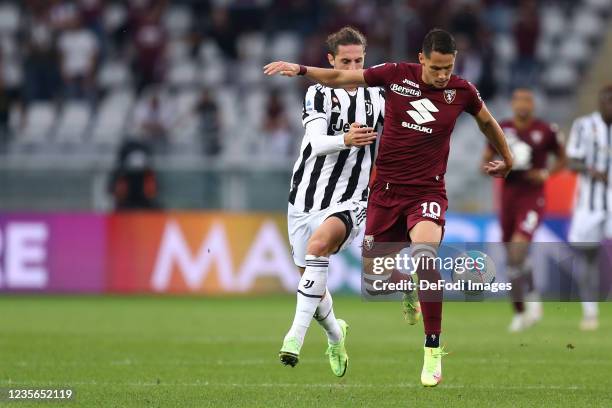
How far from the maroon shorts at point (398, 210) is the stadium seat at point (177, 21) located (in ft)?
50.9

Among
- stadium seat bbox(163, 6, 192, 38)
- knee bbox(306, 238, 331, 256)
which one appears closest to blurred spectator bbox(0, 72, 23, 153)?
stadium seat bbox(163, 6, 192, 38)

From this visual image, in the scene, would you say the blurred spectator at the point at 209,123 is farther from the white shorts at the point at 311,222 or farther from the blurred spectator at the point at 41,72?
the white shorts at the point at 311,222

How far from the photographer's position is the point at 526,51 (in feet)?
71.0

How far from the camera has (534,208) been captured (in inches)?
538

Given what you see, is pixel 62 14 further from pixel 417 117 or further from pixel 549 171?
pixel 417 117

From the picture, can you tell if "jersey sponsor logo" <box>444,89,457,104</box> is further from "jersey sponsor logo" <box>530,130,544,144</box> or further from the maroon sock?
"jersey sponsor logo" <box>530,130,544,144</box>

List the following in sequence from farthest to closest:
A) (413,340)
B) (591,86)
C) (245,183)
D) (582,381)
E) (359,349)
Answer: (591,86)
(245,183)
(413,340)
(359,349)
(582,381)

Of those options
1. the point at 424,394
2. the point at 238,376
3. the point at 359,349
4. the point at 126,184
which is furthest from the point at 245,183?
the point at 424,394

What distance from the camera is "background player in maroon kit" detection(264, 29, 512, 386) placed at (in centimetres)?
811

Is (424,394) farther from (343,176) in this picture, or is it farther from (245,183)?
(245,183)

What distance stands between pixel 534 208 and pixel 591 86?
30.0 feet

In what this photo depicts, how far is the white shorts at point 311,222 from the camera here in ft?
28.9

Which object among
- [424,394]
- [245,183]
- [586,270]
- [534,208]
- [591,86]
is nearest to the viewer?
[424,394]

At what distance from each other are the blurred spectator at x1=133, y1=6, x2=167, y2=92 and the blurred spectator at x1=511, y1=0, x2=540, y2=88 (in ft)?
19.8
